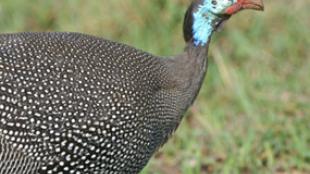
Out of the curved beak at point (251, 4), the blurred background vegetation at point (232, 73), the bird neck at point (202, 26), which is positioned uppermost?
the curved beak at point (251, 4)

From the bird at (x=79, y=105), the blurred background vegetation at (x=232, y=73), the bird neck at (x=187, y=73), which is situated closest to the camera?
the bird at (x=79, y=105)

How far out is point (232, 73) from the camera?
239 inches

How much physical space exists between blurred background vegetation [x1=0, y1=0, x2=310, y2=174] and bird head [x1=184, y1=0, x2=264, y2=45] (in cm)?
79

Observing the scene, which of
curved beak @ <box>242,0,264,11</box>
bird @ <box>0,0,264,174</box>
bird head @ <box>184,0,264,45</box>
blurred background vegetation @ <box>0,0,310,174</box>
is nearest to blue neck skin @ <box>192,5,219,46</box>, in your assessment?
bird head @ <box>184,0,264,45</box>

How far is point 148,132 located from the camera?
4.39m

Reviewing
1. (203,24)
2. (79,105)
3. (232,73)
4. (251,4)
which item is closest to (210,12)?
(203,24)

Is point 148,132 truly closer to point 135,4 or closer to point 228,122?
point 228,122

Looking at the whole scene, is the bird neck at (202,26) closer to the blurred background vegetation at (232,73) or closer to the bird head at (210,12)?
the bird head at (210,12)

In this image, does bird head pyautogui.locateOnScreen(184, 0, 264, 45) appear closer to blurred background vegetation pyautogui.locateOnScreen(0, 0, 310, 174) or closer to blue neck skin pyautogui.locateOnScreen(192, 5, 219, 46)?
blue neck skin pyautogui.locateOnScreen(192, 5, 219, 46)

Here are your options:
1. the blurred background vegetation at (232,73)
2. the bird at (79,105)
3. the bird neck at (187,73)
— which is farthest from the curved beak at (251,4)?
the blurred background vegetation at (232,73)

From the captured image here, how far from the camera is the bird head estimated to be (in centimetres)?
468

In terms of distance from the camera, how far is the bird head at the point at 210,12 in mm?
4684

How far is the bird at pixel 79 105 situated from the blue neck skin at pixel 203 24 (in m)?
0.25

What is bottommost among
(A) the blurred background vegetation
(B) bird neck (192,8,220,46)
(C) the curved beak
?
(A) the blurred background vegetation
